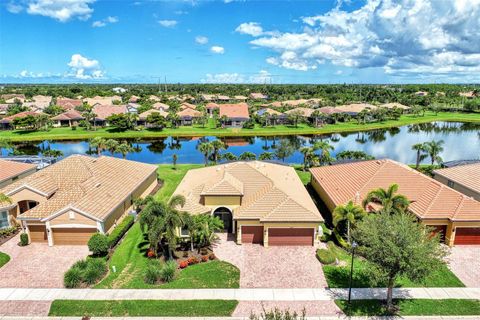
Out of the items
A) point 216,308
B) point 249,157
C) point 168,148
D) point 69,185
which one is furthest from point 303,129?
point 216,308

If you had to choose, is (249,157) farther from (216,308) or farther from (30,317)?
(30,317)

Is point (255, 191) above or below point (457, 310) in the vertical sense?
above

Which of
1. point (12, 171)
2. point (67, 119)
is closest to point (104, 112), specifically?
point (67, 119)

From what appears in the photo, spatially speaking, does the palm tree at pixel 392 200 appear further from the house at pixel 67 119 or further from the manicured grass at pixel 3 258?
the house at pixel 67 119

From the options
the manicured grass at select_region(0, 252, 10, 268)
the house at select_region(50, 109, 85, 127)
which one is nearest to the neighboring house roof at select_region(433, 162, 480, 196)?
the manicured grass at select_region(0, 252, 10, 268)

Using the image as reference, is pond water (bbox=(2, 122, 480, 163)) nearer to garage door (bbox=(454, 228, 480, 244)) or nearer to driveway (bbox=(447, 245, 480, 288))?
garage door (bbox=(454, 228, 480, 244))

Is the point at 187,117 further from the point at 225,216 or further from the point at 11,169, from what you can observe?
the point at 225,216
